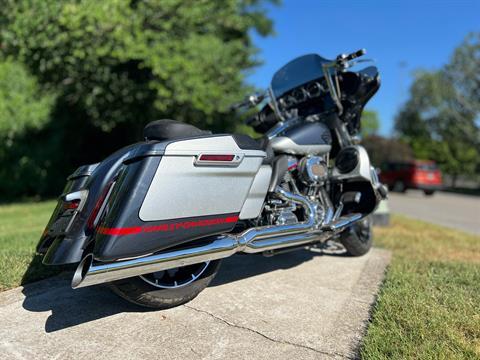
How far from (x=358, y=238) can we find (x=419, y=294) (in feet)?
4.55

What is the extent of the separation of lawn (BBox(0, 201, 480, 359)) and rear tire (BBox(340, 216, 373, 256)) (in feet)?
1.16

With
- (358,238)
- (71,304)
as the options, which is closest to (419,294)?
(358,238)

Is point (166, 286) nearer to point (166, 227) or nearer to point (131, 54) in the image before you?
point (166, 227)

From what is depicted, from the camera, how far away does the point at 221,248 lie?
2.52 metres

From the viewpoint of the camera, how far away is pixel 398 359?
2.05 m

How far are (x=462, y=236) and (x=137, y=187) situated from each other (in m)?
5.92

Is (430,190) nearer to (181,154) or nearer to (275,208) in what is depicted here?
(275,208)

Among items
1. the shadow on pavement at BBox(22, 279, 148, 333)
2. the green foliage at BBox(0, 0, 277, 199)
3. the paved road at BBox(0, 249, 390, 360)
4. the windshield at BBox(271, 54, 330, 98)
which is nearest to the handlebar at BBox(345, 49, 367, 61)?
the windshield at BBox(271, 54, 330, 98)

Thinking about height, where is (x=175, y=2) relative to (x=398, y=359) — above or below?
above

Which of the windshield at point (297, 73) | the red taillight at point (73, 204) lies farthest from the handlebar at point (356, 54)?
the red taillight at point (73, 204)

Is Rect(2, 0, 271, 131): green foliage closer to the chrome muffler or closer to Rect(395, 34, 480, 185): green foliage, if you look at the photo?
the chrome muffler

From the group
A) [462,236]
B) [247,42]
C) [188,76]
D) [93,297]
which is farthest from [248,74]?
[93,297]

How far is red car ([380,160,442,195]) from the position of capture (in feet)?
61.7

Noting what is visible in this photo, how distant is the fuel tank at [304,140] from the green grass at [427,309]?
1329mm
